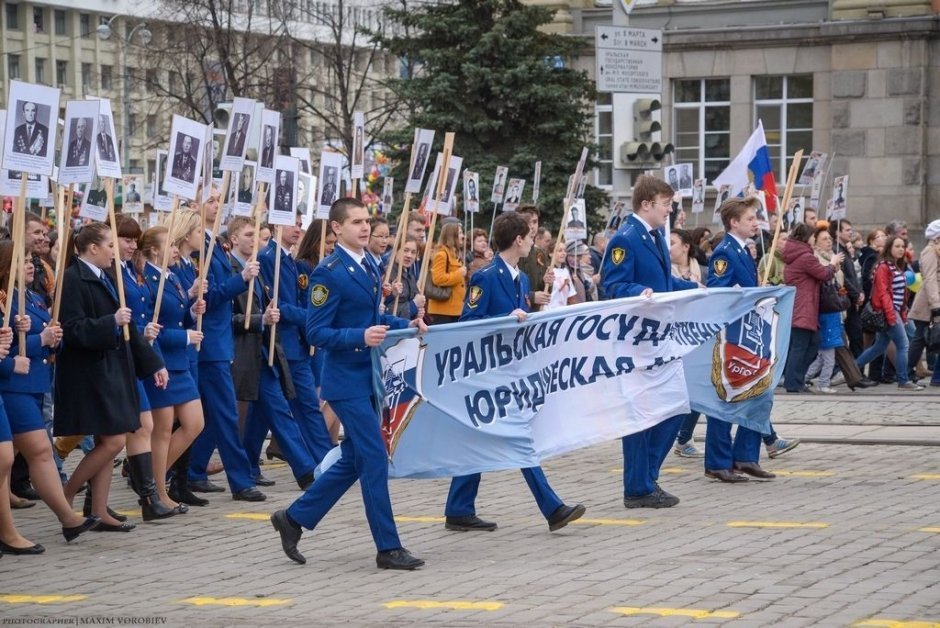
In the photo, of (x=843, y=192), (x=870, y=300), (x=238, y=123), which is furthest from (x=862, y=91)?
(x=238, y=123)

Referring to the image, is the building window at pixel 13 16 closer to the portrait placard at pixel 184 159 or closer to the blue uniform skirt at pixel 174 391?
the portrait placard at pixel 184 159

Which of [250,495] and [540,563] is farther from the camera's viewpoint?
[250,495]

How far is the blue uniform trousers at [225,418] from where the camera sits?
11422mm

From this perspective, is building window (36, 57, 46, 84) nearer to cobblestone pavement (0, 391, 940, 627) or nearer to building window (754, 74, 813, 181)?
building window (754, 74, 813, 181)

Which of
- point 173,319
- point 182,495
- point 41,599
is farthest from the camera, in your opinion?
point 182,495

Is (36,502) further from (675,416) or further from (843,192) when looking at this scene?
(843,192)

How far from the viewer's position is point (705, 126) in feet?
118

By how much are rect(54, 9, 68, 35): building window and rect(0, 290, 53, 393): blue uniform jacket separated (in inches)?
3476

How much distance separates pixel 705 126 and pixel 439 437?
2737cm

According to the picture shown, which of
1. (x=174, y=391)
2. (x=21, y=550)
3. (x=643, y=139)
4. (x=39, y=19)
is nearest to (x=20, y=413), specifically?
(x=21, y=550)

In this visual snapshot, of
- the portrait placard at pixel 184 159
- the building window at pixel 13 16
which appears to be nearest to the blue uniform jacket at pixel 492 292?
the portrait placard at pixel 184 159

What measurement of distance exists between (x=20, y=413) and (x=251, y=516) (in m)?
1.86

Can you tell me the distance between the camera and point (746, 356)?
38.1 feet

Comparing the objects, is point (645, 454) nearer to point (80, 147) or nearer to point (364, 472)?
point (364, 472)
